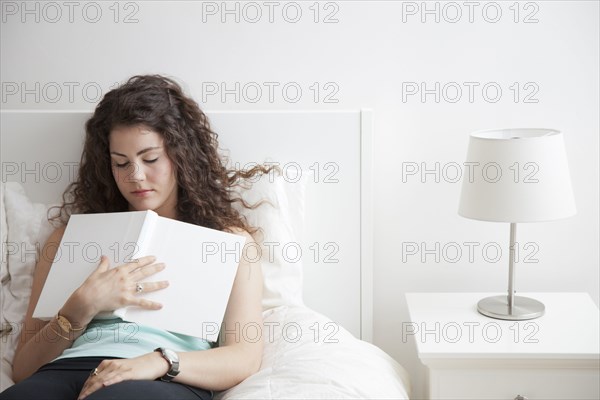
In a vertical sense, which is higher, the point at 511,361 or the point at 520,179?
the point at 520,179

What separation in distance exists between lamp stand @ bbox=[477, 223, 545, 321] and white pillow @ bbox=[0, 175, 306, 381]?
0.46 m

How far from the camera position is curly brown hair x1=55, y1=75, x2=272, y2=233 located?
168 cm

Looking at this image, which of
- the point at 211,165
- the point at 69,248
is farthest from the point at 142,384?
the point at 211,165

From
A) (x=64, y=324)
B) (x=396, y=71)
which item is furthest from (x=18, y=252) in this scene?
(x=396, y=71)

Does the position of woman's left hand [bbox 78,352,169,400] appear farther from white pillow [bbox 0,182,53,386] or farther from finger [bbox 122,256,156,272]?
white pillow [bbox 0,182,53,386]

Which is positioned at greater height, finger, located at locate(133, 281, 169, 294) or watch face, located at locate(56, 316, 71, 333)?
finger, located at locate(133, 281, 169, 294)

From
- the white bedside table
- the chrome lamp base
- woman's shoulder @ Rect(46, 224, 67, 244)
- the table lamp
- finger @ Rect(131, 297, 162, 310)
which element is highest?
the table lamp

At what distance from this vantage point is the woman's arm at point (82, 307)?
1475mm

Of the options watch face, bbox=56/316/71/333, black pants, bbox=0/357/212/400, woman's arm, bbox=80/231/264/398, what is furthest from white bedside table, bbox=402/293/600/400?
watch face, bbox=56/316/71/333

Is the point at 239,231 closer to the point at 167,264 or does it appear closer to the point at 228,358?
the point at 167,264

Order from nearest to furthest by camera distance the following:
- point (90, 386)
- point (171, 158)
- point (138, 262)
A: point (90, 386), point (138, 262), point (171, 158)

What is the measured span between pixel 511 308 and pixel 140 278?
0.87m

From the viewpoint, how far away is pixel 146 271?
5.05ft

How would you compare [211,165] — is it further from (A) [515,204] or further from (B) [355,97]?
(A) [515,204]
